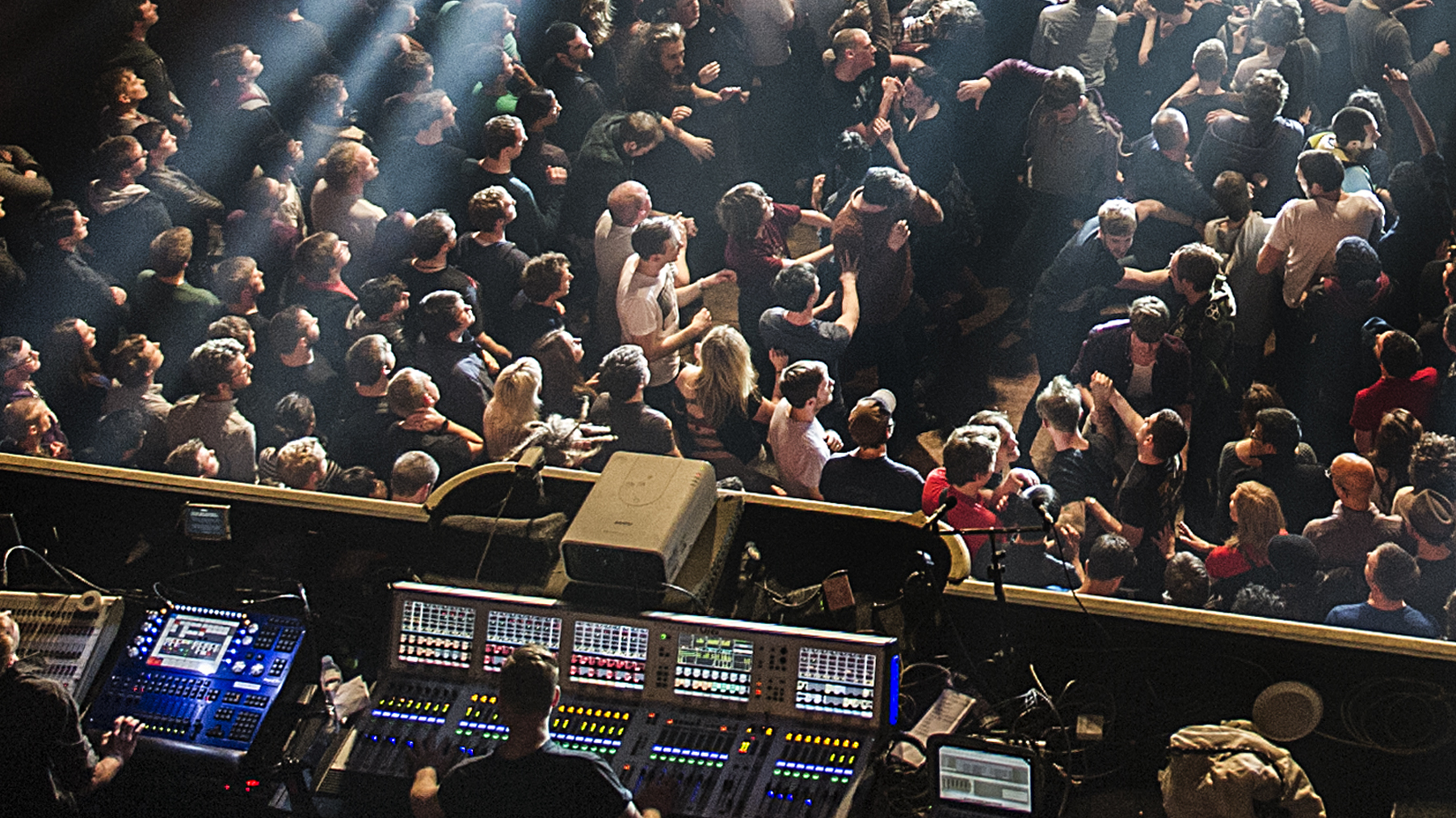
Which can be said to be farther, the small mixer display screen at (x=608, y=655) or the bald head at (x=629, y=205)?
the bald head at (x=629, y=205)

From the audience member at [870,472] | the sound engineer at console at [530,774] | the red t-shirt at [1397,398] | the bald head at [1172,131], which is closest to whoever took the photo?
the sound engineer at console at [530,774]

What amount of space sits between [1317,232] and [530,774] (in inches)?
169

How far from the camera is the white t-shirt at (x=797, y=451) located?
623 centimetres

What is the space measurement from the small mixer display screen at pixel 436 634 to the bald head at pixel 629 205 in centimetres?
286

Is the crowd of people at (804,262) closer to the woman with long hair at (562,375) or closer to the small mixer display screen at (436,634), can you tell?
the woman with long hair at (562,375)

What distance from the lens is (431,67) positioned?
23.9 feet

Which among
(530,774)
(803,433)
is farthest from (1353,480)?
(530,774)

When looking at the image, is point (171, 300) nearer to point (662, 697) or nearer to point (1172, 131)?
point (662, 697)

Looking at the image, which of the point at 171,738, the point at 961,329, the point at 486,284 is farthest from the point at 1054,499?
the point at 171,738

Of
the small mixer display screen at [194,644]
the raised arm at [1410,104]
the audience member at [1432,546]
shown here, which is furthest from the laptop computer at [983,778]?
the raised arm at [1410,104]

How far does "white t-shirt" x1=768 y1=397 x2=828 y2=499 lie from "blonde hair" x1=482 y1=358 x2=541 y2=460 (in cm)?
118

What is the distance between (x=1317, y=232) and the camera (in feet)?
20.2

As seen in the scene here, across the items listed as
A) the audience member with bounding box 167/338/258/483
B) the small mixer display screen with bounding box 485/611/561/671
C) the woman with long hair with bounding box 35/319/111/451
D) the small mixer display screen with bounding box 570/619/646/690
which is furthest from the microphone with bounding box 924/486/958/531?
the woman with long hair with bounding box 35/319/111/451

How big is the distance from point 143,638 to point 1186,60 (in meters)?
5.16
